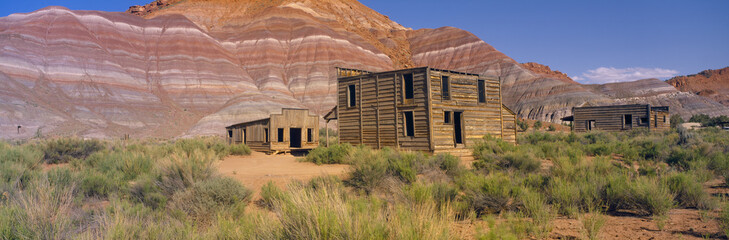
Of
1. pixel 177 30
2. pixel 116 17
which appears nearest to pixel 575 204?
pixel 177 30

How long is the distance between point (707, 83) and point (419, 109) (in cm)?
11197

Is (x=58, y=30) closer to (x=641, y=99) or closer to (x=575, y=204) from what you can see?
(x=575, y=204)

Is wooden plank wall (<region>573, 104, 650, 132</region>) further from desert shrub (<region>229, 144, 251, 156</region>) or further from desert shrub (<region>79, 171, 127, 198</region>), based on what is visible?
desert shrub (<region>79, 171, 127, 198</region>)

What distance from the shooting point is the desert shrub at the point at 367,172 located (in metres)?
8.70

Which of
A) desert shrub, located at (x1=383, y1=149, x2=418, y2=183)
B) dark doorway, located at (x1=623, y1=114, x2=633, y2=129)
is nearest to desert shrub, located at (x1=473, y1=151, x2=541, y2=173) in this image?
desert shrub, located at (x1=383, y1=149, x2=418, y2=183)

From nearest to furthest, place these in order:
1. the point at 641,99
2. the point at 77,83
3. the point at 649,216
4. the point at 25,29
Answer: the point at 649,216
the point at 77,83
the point at 25,29
the point at 641,99

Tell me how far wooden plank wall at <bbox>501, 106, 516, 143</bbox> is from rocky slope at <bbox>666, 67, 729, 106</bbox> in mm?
90192

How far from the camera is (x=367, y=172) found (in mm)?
8930

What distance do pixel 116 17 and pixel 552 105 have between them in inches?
2587

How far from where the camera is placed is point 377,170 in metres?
9.03

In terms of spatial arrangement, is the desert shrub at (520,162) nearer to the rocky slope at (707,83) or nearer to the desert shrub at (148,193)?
the desert shrub at (148,193)

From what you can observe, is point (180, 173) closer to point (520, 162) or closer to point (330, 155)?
point (520, 162)

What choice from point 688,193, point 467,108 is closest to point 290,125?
point 467,108

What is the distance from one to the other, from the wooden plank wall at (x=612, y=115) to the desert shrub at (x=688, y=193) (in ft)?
94.9
